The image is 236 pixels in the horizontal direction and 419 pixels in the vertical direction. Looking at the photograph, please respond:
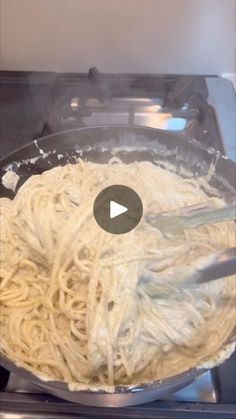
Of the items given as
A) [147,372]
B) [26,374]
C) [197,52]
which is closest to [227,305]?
[147,372]

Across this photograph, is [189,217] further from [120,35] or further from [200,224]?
[120,35]

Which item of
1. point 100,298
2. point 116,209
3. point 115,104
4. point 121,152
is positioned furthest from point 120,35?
point 100,298

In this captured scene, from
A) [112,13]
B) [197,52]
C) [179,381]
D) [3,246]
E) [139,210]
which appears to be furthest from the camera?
[197,52]

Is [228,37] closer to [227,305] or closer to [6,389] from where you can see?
[227,305]

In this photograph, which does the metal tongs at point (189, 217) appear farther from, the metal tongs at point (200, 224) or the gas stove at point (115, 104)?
the gas stove at point (115, 104)

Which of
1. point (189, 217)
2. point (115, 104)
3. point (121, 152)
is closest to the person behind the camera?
point (189, 217)

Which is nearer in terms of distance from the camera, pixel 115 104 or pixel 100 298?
A: pixel 100 298
